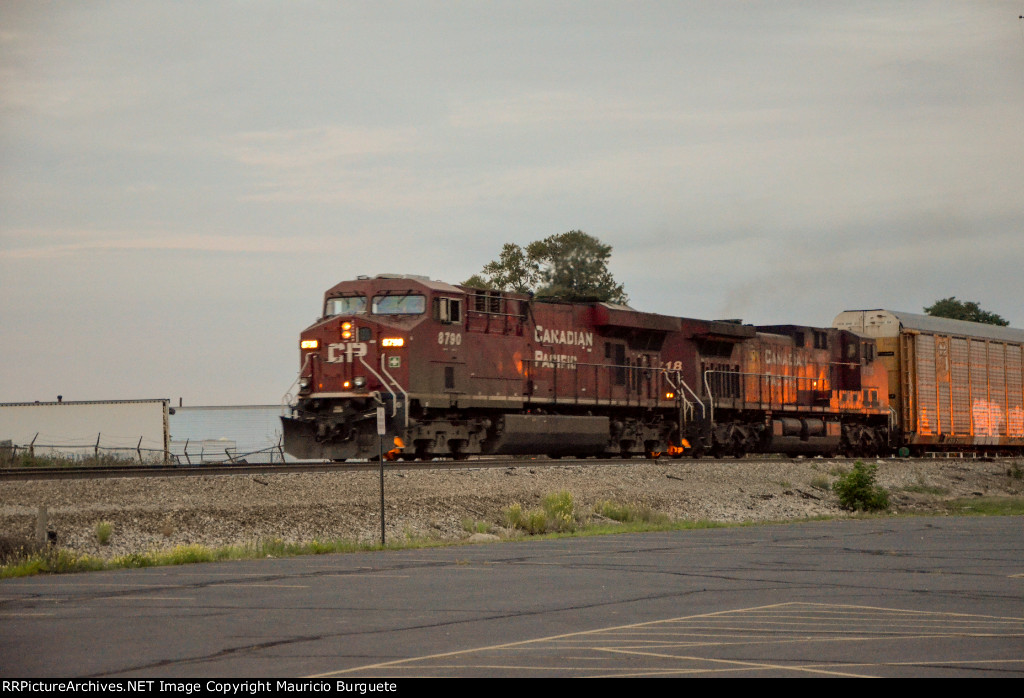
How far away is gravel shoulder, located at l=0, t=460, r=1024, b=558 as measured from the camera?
16703 mm

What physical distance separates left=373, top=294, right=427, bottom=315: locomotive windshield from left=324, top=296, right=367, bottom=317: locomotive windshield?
1.15 ft

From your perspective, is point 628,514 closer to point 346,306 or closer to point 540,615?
point 346,306

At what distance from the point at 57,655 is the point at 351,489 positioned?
43.0 ft

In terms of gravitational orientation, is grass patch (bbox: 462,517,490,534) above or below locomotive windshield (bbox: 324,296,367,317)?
below

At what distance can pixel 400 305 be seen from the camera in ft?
82.8

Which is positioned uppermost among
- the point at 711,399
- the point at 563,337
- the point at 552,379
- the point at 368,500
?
the point at 563,337

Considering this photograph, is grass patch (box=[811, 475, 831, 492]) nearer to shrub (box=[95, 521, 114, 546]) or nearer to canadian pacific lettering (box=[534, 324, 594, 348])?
canadian pacific lettering (box=[534, 324, 594, 348])

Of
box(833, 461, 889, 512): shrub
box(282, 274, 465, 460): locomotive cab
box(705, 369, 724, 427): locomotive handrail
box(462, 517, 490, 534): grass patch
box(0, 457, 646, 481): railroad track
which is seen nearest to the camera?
box(0, 457, 646, 481): railroad track

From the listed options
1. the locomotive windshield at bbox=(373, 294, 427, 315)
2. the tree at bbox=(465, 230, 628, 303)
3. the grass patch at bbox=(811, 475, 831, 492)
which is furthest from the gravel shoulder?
the tree at bbox=(465, 230, 628, 303)

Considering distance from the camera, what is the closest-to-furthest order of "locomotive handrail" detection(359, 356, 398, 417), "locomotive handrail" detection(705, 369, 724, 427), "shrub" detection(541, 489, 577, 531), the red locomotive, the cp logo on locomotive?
"shrub" detection(541, 489, 577, 531) < "locomotive handrail" detection(359, 356, 398, 417) < the red locomotive < the cp logo on locomotive < "locomotive handrail" detection(705, 369, 724, 427)

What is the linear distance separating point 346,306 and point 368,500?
6.89 metres

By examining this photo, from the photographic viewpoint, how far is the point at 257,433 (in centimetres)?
6381

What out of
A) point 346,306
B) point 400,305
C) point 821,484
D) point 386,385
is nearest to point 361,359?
point 386,385

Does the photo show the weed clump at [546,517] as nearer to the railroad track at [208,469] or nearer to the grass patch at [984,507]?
the railroad track at [208,469]
